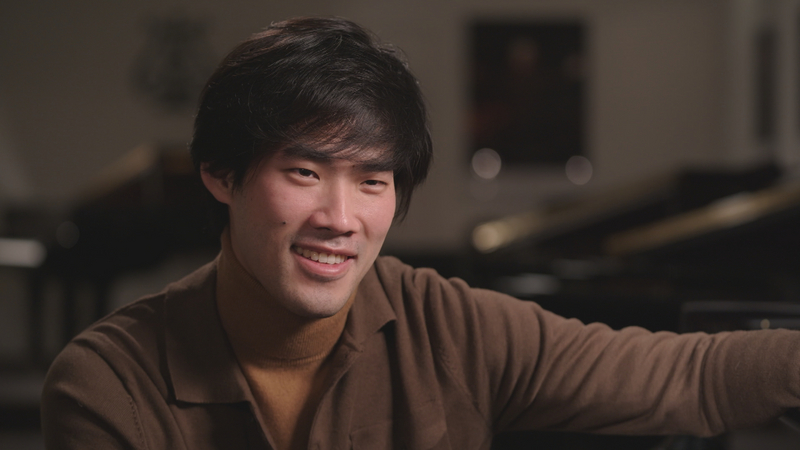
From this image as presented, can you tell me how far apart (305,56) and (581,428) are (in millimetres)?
786

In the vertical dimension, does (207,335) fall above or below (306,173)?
below

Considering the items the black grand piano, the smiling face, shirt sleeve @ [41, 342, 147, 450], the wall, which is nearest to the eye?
the smiling face

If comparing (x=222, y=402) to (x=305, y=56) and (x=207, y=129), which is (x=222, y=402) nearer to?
(x=207, y=129)

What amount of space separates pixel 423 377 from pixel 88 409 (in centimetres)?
53

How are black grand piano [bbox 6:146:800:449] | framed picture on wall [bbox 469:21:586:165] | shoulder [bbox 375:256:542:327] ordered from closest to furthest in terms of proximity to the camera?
1. shoulder [bbox 375:256:542:327]
2. black grand piano [bbox 6:146:800:449]
3. framed picture on wall [bbox 469:21:586:165]

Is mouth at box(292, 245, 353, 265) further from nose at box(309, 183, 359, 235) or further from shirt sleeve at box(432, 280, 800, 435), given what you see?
shirt sleeve at box(432, 280, 800, 435)

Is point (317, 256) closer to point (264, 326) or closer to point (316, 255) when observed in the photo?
point (316, 255)

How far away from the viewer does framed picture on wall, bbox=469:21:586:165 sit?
7.93m

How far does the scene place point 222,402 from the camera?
1138 mm

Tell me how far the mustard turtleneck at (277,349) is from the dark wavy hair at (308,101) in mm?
185

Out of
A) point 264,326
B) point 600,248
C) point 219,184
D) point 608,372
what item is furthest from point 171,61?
point 608,372

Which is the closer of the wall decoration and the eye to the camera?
the eye

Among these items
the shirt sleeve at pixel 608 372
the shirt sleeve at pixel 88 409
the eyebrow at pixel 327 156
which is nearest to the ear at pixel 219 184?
the eyebrow at pixel 327 156

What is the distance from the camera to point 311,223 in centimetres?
109
